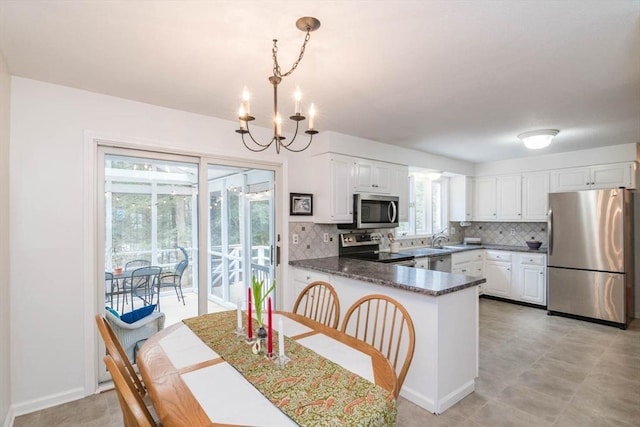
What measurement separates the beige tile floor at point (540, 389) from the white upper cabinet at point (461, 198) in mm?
2371

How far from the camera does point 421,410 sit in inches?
89.8

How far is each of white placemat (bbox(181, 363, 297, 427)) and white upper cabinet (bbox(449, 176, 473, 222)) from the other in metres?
5.23

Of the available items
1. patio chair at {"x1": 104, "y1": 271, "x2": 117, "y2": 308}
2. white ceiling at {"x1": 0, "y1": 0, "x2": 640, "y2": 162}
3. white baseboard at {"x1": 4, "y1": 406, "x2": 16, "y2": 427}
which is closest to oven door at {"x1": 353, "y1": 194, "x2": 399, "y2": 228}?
white ceiling at {"x1": 0, "y1": 0, "x2": 640, "y2": 162}

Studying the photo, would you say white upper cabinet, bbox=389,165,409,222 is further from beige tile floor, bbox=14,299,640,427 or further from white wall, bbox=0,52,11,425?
white wall, bbox=0,52,11,425

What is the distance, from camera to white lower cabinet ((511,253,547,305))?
4.74 metres

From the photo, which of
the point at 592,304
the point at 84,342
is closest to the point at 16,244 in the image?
the point at 84,342

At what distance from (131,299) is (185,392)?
201 centimetres

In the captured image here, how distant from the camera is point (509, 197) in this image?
5.38 metres

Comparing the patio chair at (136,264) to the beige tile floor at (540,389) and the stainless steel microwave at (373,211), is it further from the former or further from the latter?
the stainless steel microwave at (373,211)

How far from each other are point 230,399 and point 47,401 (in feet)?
6.84

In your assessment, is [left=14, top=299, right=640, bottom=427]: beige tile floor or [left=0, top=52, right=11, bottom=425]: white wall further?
[left=14, top=299, right=640, bottom=427]: beige tile floor

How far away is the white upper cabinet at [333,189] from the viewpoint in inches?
145

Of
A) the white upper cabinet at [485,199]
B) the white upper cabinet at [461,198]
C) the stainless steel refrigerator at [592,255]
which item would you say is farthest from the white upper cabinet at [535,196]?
the white upper cabinet at [461,198]

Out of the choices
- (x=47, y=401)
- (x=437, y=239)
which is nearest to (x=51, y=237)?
(x=47, y=401)
